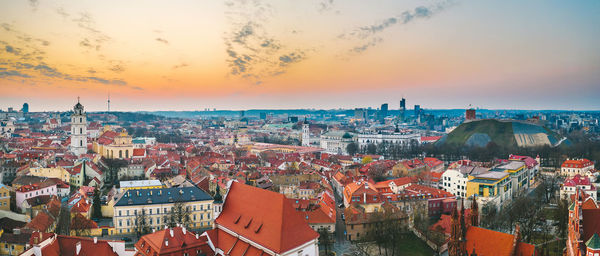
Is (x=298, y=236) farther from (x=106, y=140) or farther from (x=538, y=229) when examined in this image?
(x=106, y=140)

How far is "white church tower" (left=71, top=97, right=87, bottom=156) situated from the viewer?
8194 cm

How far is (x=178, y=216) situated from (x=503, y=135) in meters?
109

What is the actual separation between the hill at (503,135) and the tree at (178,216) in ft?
313

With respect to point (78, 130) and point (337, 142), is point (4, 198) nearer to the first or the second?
point (78, 130)

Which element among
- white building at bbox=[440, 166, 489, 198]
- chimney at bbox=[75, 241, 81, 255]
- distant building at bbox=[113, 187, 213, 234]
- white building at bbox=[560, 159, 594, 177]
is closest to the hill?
white building at bbox=[560, 159, 594, 177]

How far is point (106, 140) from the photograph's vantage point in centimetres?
9712

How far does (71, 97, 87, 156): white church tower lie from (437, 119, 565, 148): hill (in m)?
98.0

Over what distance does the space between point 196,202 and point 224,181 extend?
1454 centimetres

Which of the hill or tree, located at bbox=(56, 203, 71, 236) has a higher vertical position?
the hill

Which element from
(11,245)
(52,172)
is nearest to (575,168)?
(11,245)

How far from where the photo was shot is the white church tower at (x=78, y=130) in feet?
269

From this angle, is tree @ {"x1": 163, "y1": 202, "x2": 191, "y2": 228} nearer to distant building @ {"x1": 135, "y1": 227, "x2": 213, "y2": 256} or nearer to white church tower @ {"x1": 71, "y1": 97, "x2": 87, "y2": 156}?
distant building @ {"x1": 135, "y1": 227, "x2": 213, "y2": 256}

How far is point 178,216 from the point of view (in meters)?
42.8

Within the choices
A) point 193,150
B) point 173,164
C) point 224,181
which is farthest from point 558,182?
point 193,150
